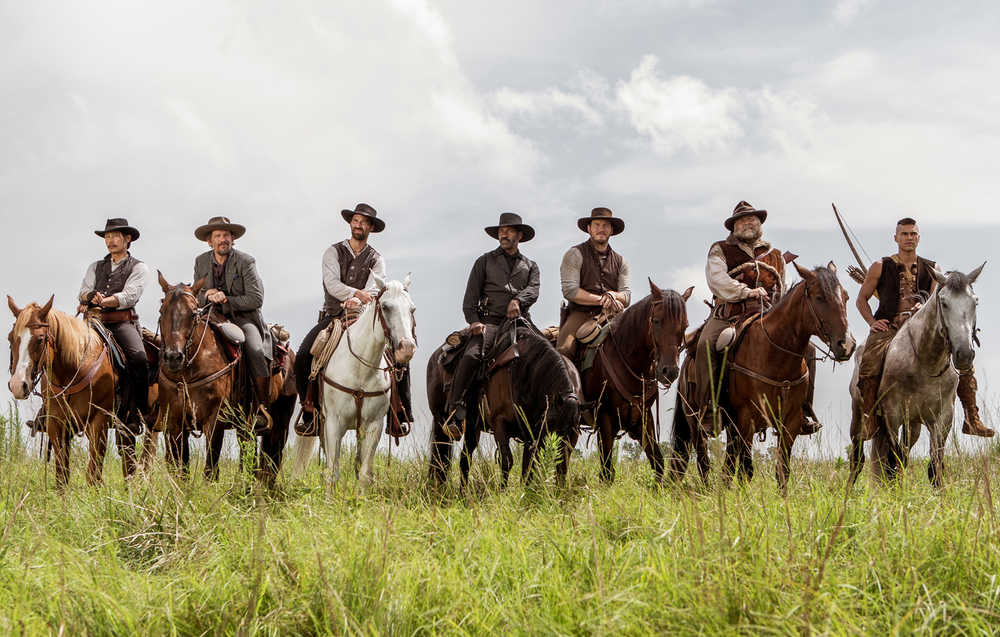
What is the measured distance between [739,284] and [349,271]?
449 centimetres

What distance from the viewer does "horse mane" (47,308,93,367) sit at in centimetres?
918

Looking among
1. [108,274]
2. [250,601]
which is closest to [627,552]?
Result: [250,601]

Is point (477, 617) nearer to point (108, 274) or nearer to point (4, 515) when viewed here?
point (4, 515)

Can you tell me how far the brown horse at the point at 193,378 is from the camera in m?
8.98

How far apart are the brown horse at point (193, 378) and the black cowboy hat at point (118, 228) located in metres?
1.96

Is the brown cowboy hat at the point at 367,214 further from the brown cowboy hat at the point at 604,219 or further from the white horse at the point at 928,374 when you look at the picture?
the white horse at the point at 928,374

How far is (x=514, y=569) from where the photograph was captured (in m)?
4.62

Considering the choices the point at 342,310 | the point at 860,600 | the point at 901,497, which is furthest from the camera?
the point at 342,310

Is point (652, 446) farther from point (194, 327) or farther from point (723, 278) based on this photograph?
point (194, 327)

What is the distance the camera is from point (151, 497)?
5.89m

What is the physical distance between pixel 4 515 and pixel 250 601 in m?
3.98

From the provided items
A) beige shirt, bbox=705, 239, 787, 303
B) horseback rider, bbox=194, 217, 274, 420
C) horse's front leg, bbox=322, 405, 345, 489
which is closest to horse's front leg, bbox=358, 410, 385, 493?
horse's front leg, bbox=322, 405, 345, 489

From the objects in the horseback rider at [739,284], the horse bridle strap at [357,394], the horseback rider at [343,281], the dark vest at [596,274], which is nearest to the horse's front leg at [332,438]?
the horse bridle strap at [357,394]

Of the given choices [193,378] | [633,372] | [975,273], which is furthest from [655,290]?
[193,378]
